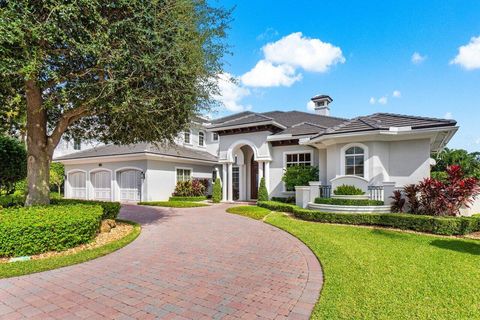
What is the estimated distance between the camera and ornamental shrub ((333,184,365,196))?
12172 mm

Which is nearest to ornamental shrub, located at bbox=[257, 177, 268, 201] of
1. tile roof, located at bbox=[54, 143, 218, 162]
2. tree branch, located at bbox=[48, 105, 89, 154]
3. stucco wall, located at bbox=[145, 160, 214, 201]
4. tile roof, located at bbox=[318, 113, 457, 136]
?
tile roof, located at bbox=[318, 113, 457, 136]

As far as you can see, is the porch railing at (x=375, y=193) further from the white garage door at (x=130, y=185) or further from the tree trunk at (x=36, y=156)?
the white garage door at (x=130, y=185)

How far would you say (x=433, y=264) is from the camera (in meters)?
5.97

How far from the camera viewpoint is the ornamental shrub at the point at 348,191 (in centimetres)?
1217

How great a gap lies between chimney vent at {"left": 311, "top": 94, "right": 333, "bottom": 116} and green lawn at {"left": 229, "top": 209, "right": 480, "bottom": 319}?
1802 cm

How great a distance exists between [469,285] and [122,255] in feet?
23.9

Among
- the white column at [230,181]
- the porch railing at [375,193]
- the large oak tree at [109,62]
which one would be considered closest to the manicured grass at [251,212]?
the white column at [230,181]

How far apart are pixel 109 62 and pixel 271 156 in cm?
1271

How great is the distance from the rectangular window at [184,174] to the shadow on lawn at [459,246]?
17.3m

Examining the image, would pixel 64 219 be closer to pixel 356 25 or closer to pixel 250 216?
pixel 250 216

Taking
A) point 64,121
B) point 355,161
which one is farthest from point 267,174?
point 64,121

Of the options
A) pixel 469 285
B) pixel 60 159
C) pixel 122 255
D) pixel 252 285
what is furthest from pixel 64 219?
pixel 60 159

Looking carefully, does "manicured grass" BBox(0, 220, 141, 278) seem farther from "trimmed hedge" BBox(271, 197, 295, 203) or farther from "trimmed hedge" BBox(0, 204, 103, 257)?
"trimmed hedge" BBox(271, 197, 295, 203)

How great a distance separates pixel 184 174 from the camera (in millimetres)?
22078
